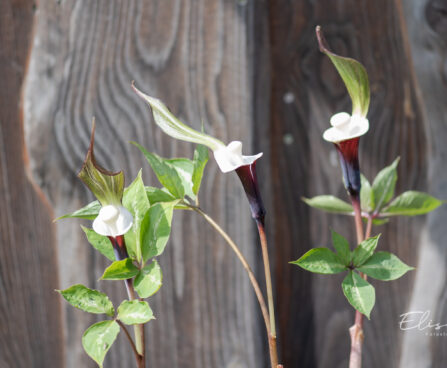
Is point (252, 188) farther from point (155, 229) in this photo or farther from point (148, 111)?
point (148, 111)

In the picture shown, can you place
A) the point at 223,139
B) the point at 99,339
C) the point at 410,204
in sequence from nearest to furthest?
the point at 99,339 → the point at 410,204 → the point at 223,139

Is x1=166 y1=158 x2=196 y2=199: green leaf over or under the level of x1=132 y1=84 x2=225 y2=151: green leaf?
under

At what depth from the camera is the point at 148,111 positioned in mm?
680

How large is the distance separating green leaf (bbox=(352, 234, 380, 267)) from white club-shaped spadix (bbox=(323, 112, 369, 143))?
68 millimetres

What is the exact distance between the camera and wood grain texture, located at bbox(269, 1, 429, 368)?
2.36 feet

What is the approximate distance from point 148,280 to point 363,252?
0.46ft

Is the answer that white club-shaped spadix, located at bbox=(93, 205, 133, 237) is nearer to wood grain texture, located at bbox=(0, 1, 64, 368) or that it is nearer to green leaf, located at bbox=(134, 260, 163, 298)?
green leaf, located at bbox=(134, 260, 163, 298)

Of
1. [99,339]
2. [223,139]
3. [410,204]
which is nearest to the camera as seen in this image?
[99,339]

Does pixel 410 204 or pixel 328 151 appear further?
pixel 328 151

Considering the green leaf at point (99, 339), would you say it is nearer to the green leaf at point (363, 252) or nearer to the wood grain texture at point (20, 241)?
the green leaf at point (363, 252)

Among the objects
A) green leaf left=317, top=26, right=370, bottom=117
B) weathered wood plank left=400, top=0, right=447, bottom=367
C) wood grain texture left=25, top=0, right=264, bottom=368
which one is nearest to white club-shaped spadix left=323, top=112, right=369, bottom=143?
green leaf left=317, top=26, right=370, bottom=117

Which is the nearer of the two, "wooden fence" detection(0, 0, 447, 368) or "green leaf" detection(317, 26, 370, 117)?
"green leaf" detection(317, 26, 370, 117)

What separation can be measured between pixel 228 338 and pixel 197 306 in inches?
2.6

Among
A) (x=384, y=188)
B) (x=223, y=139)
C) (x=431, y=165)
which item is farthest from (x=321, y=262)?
(x=431, y=165)
